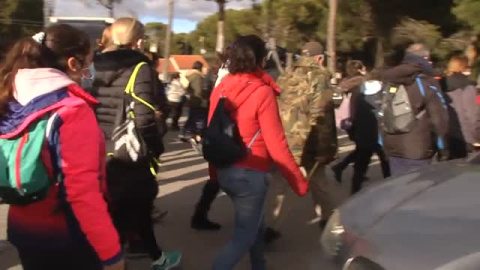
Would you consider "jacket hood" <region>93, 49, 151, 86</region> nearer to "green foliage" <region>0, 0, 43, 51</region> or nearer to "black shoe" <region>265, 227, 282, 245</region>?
"black shoe" <region>265, 227, 282, 245</region>

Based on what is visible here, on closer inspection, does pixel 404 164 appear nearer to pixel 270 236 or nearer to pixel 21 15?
pixel 270 236

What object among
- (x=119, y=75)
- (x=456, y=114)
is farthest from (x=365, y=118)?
(x=119, y=75)

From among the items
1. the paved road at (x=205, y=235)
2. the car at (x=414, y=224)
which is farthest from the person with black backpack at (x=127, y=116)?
the car at (x=414, y=224)

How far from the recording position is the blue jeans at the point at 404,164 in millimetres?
5527

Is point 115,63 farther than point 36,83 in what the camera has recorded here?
Yes

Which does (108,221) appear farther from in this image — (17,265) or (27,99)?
(17,265)

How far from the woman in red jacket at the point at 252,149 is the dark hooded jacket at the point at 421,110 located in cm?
127

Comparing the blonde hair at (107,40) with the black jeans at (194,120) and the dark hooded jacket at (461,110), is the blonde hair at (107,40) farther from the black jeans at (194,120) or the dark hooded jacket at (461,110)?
the black jeans at (194,120)

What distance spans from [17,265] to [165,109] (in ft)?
5.44

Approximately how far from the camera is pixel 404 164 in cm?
564

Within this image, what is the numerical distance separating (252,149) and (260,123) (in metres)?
0.17

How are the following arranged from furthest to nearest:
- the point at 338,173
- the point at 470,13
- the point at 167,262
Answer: the point at 470,13 < the point at 338,173 < the point at 167,262

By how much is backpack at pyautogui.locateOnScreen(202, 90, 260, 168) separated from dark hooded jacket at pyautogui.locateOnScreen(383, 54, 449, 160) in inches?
58.7

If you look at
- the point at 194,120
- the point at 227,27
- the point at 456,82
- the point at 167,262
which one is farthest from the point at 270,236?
the point at 227,27
